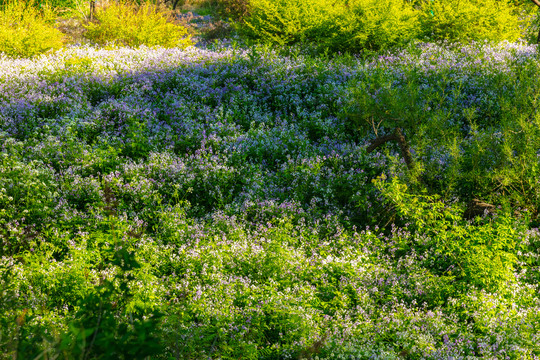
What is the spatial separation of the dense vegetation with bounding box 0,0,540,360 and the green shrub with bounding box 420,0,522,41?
8.08ft

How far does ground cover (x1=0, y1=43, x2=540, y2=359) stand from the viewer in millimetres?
3705

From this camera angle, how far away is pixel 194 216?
233 inches

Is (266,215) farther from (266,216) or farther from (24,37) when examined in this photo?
(24,37)

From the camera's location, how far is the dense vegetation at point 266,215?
12.1 ft

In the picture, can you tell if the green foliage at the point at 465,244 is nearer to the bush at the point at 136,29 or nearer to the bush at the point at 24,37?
the bush at the point at 136,29

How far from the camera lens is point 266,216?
18.9 ft

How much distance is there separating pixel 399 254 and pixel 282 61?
6102 mm

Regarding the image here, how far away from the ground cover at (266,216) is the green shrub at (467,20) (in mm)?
2480

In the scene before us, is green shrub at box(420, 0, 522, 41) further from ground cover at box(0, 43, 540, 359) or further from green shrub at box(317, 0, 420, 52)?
ground cover at box(0, 43, 540, 359)

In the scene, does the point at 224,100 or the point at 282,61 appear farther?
the point at 282,61

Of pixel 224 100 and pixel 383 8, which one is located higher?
pixel 383 8

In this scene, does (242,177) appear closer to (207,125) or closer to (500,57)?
(207,125)

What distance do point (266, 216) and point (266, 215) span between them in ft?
0.05

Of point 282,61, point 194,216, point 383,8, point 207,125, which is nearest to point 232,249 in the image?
point 194,216
